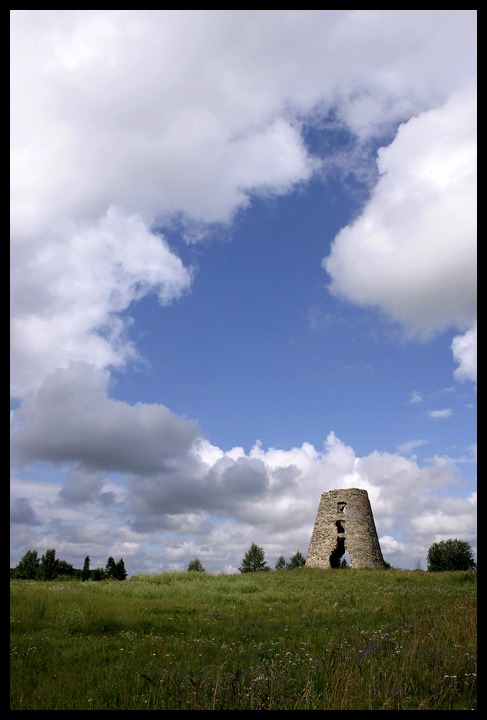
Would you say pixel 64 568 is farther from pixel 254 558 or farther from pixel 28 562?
pixel 254 558

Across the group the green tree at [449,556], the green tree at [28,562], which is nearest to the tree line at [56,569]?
the green tree at [28,562]

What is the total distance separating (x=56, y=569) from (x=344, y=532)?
3729cm

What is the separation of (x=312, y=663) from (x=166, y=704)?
215 cm

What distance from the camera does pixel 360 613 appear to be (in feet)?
37.4

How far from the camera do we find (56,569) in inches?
2024

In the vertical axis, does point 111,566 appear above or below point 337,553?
below

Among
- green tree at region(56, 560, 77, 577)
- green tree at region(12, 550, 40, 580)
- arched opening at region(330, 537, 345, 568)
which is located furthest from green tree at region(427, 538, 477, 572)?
green tree at region(12, 550, 40, 580)

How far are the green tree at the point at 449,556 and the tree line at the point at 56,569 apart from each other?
3487 centimetres

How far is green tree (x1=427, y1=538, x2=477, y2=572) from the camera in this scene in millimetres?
48281

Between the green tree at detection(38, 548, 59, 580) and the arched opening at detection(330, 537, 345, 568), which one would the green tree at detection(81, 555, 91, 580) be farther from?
the arched opening at detection(330, 537, 345, 568)

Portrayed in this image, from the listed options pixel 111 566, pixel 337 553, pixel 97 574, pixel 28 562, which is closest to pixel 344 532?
pixel 337 553

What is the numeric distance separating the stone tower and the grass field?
1640 centimetres
